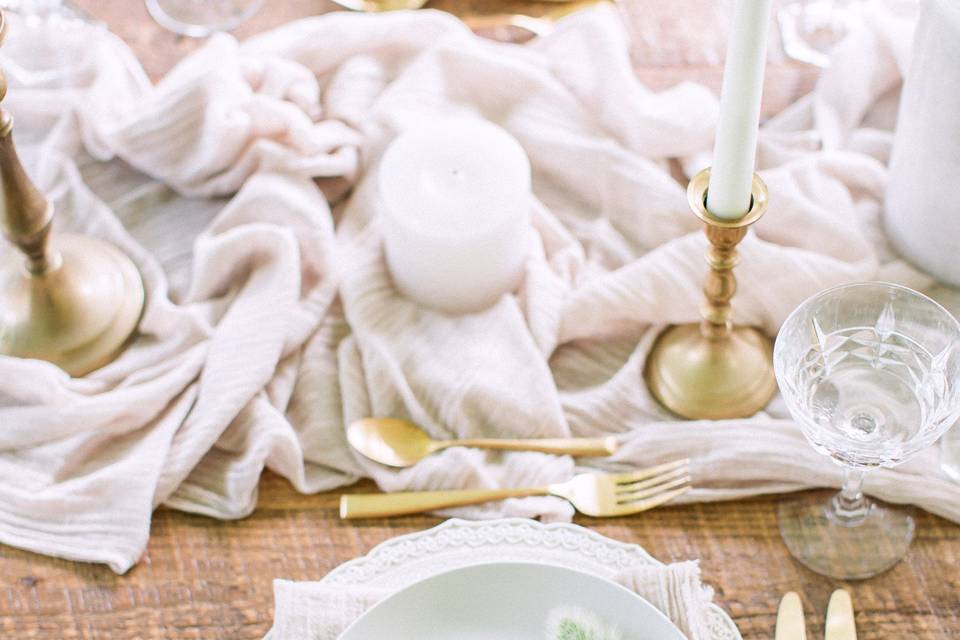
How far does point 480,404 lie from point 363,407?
0.07 metres

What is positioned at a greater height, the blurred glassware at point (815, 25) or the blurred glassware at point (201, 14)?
the blurred glassware at point (815, 25)

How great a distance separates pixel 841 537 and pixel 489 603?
0.70 feet

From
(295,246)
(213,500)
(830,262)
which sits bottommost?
(213,500)

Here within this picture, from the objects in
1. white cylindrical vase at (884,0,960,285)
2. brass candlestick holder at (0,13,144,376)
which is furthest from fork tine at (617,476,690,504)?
brass candlestick holder at (0,13,144,376)

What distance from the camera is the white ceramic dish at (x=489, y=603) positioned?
2.08 ft

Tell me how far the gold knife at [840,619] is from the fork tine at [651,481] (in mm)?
107

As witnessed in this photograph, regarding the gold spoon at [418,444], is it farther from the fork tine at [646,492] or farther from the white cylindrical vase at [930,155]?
the white cylindrical vase at [930,155]

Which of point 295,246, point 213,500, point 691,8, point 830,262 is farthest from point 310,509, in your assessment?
point 691,8

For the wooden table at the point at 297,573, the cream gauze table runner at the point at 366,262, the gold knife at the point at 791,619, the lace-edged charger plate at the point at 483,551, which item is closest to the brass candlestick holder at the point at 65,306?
the cream gauze table runner at the point at 366,262

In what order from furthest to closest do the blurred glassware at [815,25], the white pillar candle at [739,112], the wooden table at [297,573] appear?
the blurred glassware at [815,25], the wooden table at [297,573], the white pillar candle at [739,112]

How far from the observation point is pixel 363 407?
779mm

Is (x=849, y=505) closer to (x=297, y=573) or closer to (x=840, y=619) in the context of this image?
(x=840, y=619)

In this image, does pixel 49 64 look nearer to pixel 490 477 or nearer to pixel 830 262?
pixel 490 477

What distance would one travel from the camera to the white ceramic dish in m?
0.64
